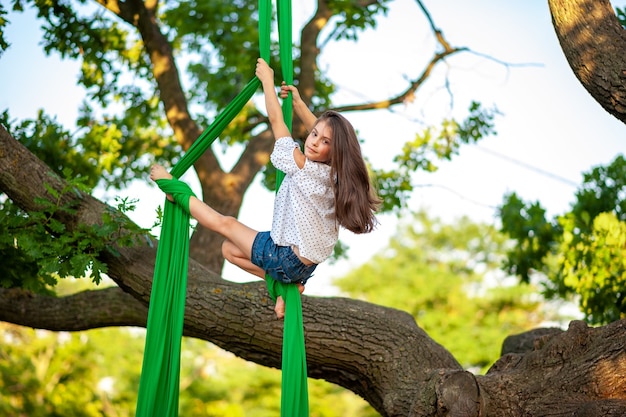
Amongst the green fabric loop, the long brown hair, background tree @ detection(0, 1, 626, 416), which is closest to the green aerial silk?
the green fabric loop

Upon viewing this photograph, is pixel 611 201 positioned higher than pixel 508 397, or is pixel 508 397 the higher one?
pixel 611 201

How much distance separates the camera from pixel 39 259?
11.4 feet

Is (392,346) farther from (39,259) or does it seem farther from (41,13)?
(41,13)

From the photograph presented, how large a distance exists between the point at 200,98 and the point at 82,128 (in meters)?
1.42

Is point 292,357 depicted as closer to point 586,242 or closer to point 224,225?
point 224,225

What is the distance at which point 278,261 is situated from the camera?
2.91 meters

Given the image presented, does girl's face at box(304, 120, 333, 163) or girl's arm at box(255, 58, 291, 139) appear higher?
girl's arm at box(255, 58, 291, 139)

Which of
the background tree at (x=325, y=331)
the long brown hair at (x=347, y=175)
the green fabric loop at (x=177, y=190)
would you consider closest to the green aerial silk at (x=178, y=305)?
the green fabric loop at (x=177, y=190)

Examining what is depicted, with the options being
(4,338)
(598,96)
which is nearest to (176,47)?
(598,96)

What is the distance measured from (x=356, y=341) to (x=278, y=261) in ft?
3.12

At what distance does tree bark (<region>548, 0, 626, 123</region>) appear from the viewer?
2.96 meters

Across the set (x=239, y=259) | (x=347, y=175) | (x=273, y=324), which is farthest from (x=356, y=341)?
(x=347, y=175)

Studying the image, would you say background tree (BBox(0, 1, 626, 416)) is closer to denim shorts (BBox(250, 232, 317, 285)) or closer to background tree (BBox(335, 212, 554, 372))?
denim shorts (BBox(250, 232, 317, 285))

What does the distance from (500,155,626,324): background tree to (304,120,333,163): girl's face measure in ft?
8.26
